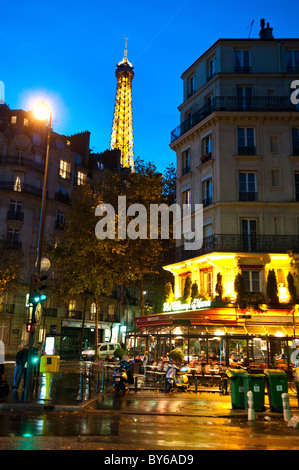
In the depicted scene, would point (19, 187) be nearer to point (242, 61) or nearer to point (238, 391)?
point (242, 61)

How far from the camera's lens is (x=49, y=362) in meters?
13.9

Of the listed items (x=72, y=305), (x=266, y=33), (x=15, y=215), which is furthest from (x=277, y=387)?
(x=72, y=305)

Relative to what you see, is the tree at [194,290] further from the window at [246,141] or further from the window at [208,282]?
the window at [246,141]

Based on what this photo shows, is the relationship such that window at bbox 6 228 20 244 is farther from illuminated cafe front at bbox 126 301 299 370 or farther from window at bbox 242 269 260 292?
window at bbox 242 269 260 292

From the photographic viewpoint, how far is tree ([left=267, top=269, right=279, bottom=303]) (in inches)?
1007

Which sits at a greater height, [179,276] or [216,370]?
[179,276]

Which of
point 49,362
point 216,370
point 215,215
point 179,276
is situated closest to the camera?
point 49,362

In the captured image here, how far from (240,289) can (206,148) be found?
10195 millimetres

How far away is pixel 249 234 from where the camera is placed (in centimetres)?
2700

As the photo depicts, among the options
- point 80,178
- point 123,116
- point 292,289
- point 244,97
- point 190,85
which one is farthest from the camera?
point 123,116

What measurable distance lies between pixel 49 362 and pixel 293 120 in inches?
878

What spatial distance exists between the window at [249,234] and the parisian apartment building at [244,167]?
0.20ft

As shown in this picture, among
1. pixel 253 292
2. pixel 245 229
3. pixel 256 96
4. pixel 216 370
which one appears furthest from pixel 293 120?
pixel 216 370
